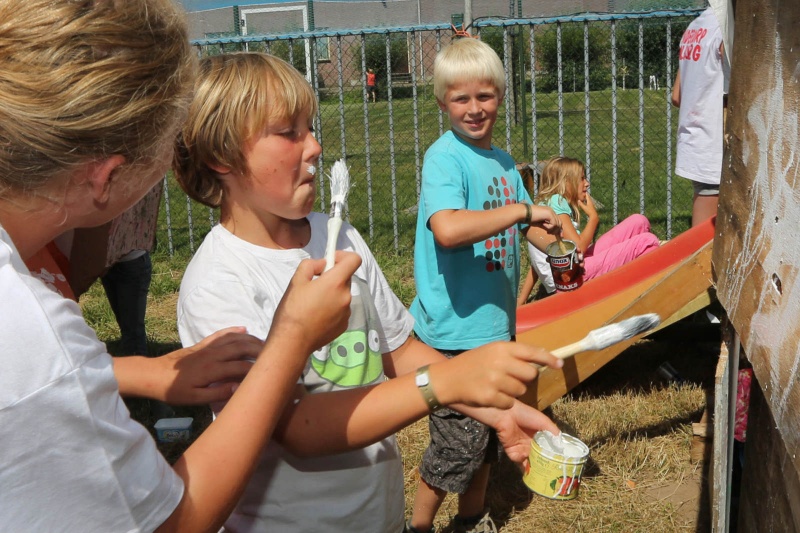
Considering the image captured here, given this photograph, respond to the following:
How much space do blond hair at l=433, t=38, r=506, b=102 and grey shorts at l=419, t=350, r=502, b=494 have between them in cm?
123

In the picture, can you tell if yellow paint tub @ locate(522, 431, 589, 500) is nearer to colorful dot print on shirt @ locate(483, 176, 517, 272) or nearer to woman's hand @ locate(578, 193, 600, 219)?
colorful dot print on shirt @ locate(483, 176, 517, 272)

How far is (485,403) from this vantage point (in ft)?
4.61

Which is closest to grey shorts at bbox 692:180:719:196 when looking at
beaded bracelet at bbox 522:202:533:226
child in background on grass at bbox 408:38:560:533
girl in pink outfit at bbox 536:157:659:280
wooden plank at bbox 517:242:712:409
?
girl in pink outfit at bbox 536:157:659:280

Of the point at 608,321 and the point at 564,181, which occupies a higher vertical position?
the point at 564,181

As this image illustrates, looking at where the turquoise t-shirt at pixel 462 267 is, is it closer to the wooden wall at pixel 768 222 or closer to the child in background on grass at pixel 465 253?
the child in background on grass at pixel 465 253

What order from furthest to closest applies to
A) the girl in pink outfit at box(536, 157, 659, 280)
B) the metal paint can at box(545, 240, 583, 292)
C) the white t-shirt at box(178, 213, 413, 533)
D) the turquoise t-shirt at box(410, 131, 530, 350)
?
1. the girl in pink outfit at box(536, 157, 659, 280)
2. the metal paint can at box(545, 240, 583, 292)
3. the turquoise t-shirt at box(410, 131, 530, 350)
4. the white t-shirt at box(178, 213, 413, 533)

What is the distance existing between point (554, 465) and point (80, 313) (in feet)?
3.33

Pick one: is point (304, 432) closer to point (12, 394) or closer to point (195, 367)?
point (195, 367)

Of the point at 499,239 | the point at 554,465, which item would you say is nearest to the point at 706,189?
the point at 499,239

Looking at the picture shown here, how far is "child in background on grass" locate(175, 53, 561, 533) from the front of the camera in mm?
1688

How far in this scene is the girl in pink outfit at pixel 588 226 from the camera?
5.33 meters

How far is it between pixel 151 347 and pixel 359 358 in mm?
3967

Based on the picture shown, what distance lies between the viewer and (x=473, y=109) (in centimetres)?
312

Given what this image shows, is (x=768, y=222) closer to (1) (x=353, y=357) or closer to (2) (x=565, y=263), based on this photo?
(1) (x=353, y=357)
